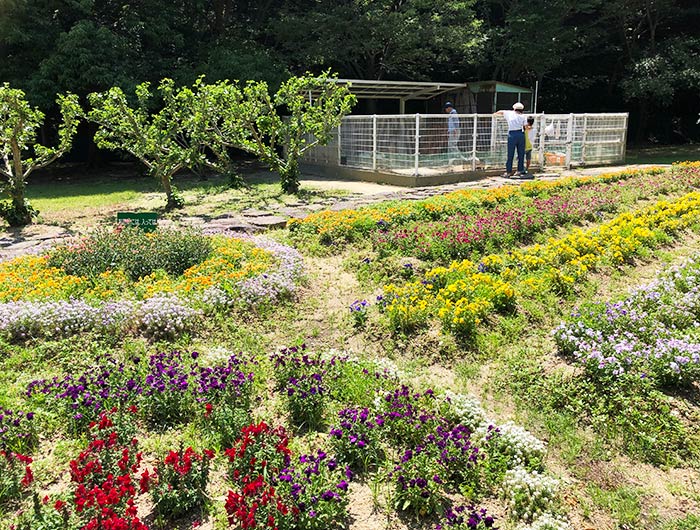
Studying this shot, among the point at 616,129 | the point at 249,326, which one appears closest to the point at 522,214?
the point at 249,326

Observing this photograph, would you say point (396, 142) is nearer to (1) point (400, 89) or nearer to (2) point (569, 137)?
(2) point (569, 137)

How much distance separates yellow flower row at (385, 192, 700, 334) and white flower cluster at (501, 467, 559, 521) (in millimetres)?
1775

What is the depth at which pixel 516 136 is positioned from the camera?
12625 millimetres

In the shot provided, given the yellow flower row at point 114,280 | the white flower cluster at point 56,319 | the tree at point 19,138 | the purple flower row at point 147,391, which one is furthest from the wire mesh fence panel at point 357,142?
the purple flower row at point 147,391

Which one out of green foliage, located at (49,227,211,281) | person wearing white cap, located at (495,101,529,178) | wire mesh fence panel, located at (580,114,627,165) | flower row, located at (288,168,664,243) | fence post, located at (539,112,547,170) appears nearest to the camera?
green foliage, located at (49,227,211,281)

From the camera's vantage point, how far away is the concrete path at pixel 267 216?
7.87m

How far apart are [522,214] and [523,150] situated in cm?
576

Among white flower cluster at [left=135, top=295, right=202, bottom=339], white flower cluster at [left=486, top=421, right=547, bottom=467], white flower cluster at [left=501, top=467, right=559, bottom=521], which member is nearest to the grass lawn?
white flower cluster at [left=135, top=295, right=202, bottom=339]

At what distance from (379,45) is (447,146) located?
367 inches

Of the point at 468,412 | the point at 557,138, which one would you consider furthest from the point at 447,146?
the point at 468,412

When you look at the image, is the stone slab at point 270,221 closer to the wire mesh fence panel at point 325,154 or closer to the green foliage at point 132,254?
the green foliage at point 132,254

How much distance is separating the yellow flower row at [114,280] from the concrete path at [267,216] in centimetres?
138

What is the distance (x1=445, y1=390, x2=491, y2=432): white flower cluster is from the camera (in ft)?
11.2

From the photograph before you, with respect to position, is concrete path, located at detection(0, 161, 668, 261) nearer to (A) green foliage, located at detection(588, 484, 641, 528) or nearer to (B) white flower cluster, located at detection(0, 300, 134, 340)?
(B) white flower cluster, located at detection(0, 300, 134, 340)
